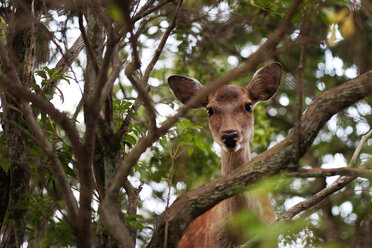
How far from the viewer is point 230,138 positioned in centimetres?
504

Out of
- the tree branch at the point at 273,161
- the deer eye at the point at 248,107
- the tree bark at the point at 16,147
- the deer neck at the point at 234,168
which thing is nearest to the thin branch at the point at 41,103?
the tree bark at the point at 16,147

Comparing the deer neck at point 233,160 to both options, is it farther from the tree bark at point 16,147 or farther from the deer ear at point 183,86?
the tree bark at point 16,147

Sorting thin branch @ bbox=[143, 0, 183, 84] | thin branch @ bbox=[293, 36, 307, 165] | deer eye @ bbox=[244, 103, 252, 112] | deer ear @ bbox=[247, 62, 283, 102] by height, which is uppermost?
deer ear @ bbox=[247, 62, 283, 102]

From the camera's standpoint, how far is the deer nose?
5035 millimetres

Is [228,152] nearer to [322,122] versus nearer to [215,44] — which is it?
[322,122]

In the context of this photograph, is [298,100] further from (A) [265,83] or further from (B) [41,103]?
(A) [265,83]

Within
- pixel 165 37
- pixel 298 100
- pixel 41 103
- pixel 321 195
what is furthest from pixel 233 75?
pixel 321 195

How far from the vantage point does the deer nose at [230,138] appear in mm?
5035

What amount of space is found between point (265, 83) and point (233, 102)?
666 millimetres

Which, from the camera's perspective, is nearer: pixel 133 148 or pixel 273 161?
pixel 273 161

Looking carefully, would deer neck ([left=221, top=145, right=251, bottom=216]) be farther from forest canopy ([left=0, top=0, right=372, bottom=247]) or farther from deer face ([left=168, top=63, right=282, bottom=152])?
forest canopy ([left=0, top=0, right=372, bottom=247])

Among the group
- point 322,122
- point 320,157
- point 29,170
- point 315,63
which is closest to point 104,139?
point 29,170

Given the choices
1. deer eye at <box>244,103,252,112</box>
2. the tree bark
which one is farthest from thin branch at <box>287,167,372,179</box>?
deer eye at <box>244,103,252,112</box>

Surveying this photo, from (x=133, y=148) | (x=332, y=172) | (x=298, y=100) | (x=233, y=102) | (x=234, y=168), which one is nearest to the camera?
(x=298, y=100)
